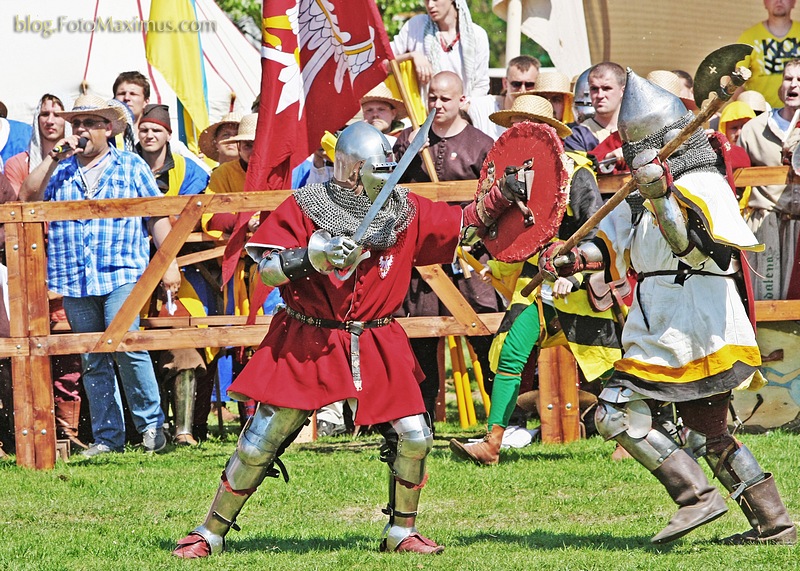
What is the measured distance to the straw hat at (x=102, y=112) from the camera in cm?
788

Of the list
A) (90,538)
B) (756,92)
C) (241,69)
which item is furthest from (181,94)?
(90,538)

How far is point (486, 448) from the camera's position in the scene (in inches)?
288

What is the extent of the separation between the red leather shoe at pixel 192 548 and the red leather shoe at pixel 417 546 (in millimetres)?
730

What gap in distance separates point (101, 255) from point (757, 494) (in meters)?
4.15

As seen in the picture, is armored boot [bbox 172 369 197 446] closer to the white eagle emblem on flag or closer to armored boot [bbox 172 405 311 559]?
the white eagle emblem on flag

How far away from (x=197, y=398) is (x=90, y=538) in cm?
276

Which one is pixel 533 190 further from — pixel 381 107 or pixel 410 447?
pixel 381 107

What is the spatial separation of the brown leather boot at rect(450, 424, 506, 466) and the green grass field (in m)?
0.09

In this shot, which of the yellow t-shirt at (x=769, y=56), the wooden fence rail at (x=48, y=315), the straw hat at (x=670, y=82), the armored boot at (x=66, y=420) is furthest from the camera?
the yellow t-shirt at (x=769, y=56)

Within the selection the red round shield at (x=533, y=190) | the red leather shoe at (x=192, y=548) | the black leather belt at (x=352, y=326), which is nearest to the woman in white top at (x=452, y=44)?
the red round shield at (x=533, y=190)

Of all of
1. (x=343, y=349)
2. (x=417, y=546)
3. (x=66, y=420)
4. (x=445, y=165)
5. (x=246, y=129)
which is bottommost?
(x=66, y=420)

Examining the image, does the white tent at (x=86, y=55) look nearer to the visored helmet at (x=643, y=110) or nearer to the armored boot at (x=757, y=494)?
the visored helmet at (x=643, y=110)

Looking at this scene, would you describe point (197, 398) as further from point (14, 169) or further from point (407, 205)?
point (407, 205)

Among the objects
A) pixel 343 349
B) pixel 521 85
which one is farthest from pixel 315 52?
pixel 343 349
